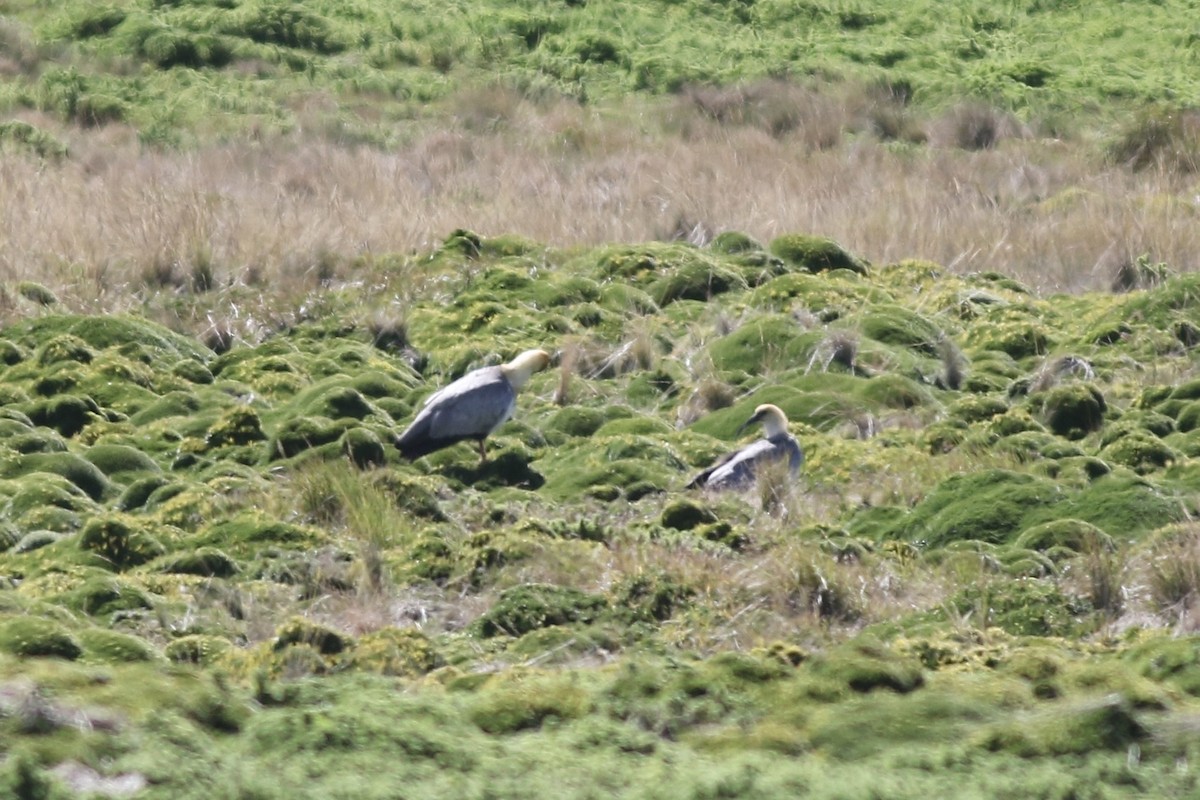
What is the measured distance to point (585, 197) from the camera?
18.6m

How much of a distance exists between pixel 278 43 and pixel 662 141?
7.98 meters

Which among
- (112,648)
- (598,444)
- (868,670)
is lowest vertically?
(598,444)

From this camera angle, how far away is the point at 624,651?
714cm

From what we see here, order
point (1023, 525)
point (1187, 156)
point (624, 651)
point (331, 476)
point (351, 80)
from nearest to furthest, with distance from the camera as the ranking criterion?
point (624, 651), point (1023, 525), point (331, 476), point (1187, 156), point (351, 80)

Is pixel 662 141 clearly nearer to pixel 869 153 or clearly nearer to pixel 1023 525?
pixel 869 153

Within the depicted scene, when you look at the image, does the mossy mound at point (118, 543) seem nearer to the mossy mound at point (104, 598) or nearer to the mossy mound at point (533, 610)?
the mossy mound at point (104, 598)

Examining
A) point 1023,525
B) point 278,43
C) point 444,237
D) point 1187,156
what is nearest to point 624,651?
point 1023,525

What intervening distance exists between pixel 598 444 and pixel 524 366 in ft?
3.94

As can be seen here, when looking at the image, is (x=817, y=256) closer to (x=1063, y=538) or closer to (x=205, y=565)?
(x=1063, y=538)

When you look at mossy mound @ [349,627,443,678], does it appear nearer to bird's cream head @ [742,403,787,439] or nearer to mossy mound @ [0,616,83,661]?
mossy mound @ [0,616,83,661]

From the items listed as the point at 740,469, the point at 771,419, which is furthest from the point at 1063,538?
the point at 771,419

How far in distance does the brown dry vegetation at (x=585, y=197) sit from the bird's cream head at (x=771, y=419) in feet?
17.0

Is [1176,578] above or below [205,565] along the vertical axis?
above

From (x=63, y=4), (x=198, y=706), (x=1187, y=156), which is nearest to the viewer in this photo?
(x=198, y=706)
